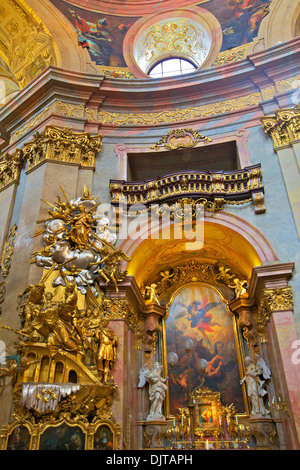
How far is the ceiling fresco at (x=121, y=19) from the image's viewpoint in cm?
1292

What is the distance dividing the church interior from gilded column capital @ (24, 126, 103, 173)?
1.7 inches

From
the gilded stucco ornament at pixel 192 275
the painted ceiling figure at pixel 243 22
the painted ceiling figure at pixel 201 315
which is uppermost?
the painted ceiling figure at pixel 243 22

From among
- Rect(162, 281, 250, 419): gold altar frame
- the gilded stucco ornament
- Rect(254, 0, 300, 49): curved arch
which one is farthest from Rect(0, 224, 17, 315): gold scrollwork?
Rect(254, 0, 300, 49): curved arch

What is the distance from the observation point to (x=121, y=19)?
14.1 metres

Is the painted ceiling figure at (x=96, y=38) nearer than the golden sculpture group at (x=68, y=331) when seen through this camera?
No

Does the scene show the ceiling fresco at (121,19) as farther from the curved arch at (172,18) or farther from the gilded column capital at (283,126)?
the gilded column capital at (283,126)

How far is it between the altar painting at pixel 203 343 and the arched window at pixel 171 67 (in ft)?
26.1

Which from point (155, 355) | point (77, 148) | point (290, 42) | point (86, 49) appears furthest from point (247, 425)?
point (86, 49)

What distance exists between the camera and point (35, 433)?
7.29 meters

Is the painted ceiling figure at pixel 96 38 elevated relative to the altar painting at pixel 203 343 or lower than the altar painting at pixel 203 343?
elevated

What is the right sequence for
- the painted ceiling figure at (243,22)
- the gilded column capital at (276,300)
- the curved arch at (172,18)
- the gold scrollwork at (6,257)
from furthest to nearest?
the curved arch at (172,18) → the painted ceiling figure at (243,22) → the gold scrollwork at (6,257) → the gilded column capital at (276,300)

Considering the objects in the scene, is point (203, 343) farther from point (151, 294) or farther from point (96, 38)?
point (96, 38)

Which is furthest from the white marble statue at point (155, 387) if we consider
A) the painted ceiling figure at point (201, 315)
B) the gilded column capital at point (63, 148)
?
the gilded column capital at point (63, 148)

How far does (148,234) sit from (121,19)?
876 centimetres
